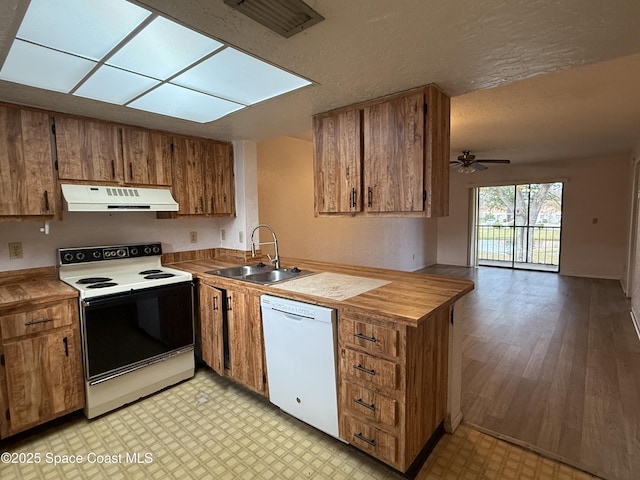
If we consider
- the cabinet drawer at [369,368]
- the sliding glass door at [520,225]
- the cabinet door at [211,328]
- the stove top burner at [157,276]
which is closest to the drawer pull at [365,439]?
the cabinet drawer at [369,368]

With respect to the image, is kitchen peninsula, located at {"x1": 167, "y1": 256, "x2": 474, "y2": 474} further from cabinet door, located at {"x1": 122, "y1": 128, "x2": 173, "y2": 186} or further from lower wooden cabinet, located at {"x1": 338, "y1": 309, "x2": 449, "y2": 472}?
cabinet door, located at {"x1": 122, "y1": 128, "x2": 173, "y2": 186}

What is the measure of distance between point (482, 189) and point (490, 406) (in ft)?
22.1

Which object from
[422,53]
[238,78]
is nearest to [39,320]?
[238,78]

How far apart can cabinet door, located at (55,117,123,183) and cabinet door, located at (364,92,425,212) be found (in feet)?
6.47

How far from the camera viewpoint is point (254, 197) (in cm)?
336

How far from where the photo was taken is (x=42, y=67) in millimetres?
1645

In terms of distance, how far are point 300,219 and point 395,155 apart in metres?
2.20

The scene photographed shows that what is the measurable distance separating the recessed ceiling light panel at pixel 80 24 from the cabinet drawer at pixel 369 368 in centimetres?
178

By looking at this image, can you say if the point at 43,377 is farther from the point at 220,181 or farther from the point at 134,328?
the point at 220,181

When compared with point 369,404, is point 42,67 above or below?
above

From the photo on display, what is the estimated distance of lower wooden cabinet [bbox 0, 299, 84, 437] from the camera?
191cm

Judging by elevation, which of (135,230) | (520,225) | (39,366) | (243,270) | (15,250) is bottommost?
(39,366)

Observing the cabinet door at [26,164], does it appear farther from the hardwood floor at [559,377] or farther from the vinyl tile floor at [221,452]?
the hardwood floor at [559,377]

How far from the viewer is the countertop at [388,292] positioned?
1.58 m
